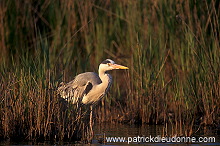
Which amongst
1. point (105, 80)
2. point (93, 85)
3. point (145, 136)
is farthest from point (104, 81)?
point (145, 136)

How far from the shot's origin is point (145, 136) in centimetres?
667

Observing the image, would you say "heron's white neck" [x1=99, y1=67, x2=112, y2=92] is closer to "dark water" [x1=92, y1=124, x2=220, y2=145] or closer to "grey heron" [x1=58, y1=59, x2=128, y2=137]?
"grey heron" [x1=58, y1=59, x2=128, y2=137]

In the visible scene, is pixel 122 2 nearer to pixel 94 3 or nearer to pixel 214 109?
pixel 94 3

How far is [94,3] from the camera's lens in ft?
34.1

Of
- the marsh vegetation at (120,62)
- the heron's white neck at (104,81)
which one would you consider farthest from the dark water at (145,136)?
the heron's white neck at (104,81)

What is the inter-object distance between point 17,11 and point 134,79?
3399mm

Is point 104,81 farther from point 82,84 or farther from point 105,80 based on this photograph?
point 82,84

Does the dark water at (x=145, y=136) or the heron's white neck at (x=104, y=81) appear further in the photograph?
the heron's white neck at (x=104, y=81)

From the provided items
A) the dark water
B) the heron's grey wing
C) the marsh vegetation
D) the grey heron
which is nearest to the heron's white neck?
the grey heron

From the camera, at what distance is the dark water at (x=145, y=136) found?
6.22m

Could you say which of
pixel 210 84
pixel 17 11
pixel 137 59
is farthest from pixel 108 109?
pixel 17 11

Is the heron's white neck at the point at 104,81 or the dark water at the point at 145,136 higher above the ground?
the heron's white neck at the point at 104,81

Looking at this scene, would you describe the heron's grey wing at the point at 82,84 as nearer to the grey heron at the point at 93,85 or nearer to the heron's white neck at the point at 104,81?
the grey heron at the point at 93,85

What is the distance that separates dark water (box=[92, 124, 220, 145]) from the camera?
6.22 meters
